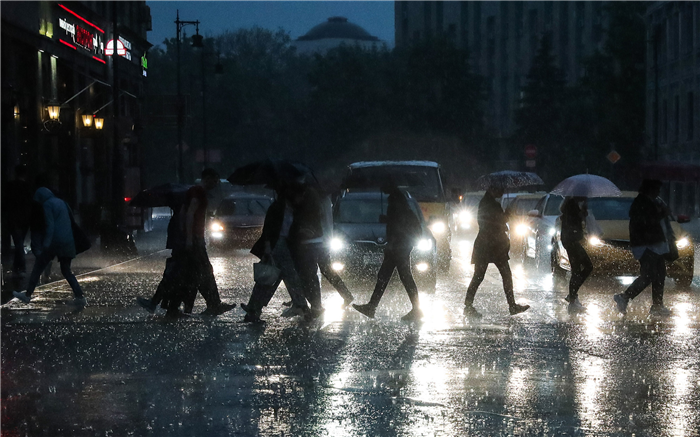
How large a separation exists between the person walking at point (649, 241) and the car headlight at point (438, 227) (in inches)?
310

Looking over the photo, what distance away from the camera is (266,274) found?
13.4 meters

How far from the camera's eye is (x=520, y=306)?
1430 centimetres

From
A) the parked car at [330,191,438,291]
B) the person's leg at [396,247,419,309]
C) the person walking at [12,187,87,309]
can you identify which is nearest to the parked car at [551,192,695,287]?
the parked car at [330,191,438,291]

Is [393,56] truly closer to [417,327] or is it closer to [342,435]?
[417,327]

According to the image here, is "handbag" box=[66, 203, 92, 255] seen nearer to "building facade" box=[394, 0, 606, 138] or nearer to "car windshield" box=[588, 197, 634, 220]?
"car windshield" box=[588, 197, 634, 220]

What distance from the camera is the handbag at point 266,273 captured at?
1338cm

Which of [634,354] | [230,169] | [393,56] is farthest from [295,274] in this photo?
[230,169]

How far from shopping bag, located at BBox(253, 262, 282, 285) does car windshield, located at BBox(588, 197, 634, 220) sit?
27.5 ft

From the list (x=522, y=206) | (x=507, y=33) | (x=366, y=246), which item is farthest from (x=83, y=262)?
(x=507, y=33)

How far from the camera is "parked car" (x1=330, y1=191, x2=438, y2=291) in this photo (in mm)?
18656

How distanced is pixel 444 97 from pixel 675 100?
1961 cm

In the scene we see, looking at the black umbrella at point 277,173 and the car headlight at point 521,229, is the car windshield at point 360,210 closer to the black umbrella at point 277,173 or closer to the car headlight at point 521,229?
the car headlight at point 521,229

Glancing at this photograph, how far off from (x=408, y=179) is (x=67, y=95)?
2067 centimetres

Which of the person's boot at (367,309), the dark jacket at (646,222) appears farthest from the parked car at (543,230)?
the person's boot at (367,309)
